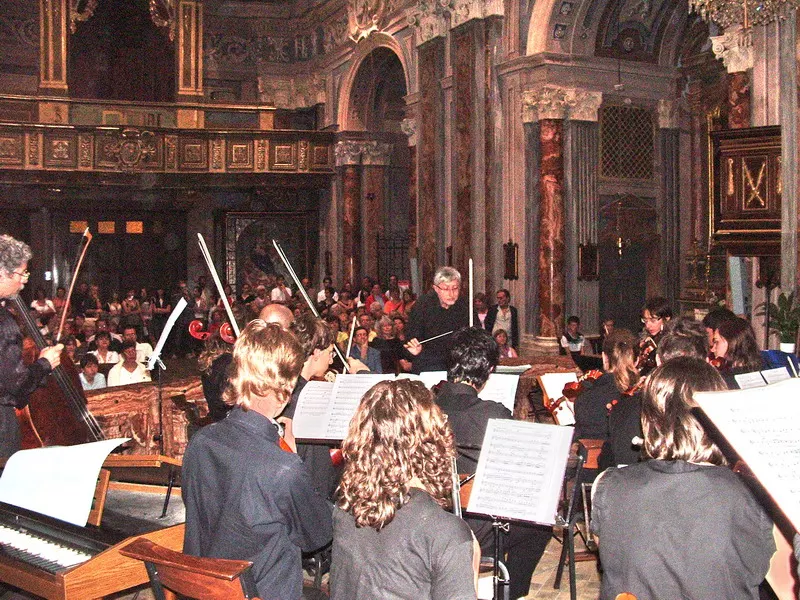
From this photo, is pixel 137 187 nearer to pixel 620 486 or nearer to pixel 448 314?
pixel 448 314

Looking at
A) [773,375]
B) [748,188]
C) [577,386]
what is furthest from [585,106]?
[773,375]

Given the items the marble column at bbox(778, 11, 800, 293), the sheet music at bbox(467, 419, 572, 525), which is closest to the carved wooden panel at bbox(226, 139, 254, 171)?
the marble column at bbox(778, 11, 800, 293)

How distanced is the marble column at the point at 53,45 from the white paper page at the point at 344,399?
2107 centimetres

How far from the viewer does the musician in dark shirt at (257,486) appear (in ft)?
10.4

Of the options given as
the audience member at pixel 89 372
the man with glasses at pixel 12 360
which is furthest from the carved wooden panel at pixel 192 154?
the man with glasses at pixel 12 360

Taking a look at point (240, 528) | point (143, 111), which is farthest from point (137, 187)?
point (240, 528)

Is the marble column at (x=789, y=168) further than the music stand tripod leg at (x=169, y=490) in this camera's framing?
Yes

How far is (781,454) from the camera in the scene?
2.18 meters

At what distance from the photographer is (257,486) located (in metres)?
3.19

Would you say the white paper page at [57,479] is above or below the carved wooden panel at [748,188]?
below

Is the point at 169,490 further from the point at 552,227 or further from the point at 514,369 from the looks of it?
the point at 552,227

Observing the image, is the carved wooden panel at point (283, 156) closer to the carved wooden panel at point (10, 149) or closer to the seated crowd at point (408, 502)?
the carved wooden panel at point (10, 149)

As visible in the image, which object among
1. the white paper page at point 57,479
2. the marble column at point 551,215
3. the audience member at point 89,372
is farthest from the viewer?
the marble column at point 551,215

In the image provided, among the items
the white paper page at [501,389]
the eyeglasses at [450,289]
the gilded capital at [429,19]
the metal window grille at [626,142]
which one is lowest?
the white paper page at [501,389]
